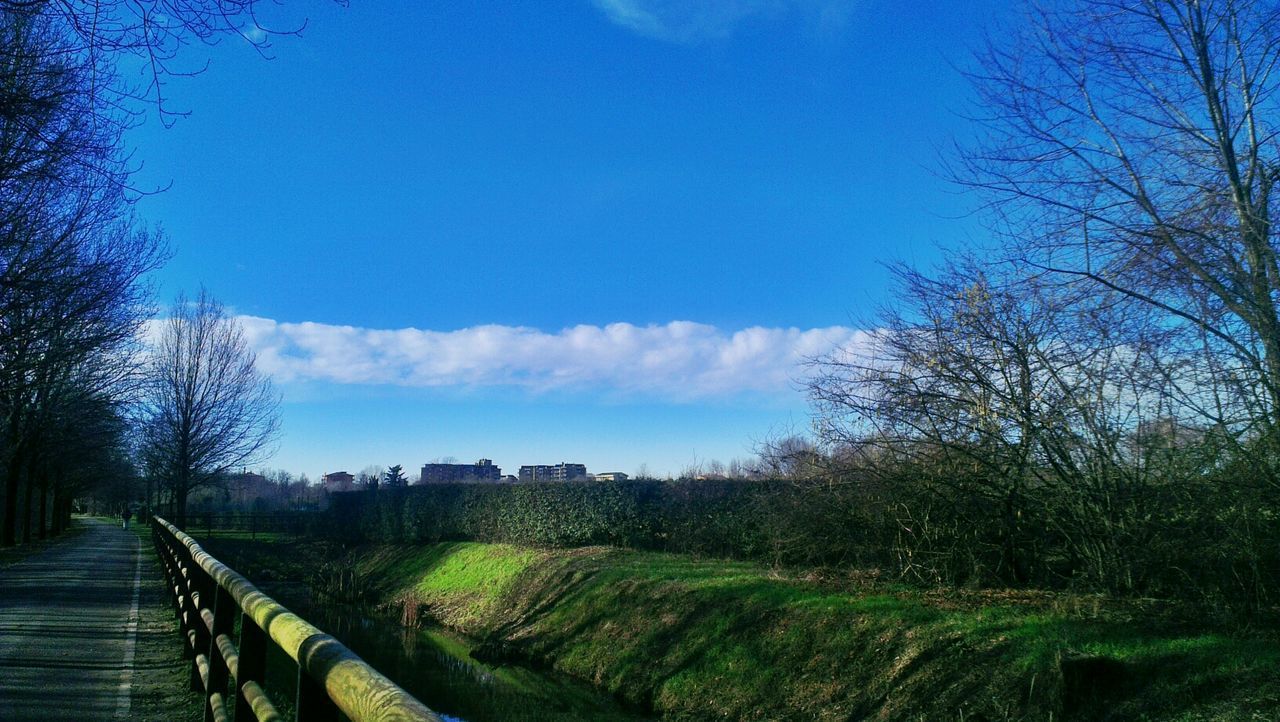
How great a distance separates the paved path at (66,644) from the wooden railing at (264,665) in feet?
2.52

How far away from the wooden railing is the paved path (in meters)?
0.77

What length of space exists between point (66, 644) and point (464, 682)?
7081mm

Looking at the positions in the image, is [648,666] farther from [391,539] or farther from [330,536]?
[330,536]

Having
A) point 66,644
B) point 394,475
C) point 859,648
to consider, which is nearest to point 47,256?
point 66,644

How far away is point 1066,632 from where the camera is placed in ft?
27.1

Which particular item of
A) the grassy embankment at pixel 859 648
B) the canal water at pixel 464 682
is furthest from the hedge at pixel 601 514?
the canal water at pixel 464 682

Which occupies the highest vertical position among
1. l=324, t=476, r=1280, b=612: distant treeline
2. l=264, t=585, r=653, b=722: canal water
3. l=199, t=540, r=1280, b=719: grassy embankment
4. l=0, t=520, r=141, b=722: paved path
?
l=324, t=476, r=1280, b=612: distant treeline

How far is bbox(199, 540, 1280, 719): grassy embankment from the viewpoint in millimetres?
7180

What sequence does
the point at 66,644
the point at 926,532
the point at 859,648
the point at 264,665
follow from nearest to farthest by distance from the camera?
the point at 264,665 → the point at 66,644 → the point at 859,648 → the point at 926,532

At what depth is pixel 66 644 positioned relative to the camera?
8.53 meters

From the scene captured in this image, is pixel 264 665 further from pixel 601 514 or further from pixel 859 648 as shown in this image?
pixel 601 514

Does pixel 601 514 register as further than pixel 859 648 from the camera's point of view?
Yes

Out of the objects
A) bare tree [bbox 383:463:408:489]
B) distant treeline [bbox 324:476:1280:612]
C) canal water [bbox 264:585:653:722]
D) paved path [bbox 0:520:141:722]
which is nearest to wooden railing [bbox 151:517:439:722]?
paved path [bbox 0:520:141:722]

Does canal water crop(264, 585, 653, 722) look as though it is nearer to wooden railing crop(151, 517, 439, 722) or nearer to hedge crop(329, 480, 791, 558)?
wooden railing crop(151, 517, 439, 722)
